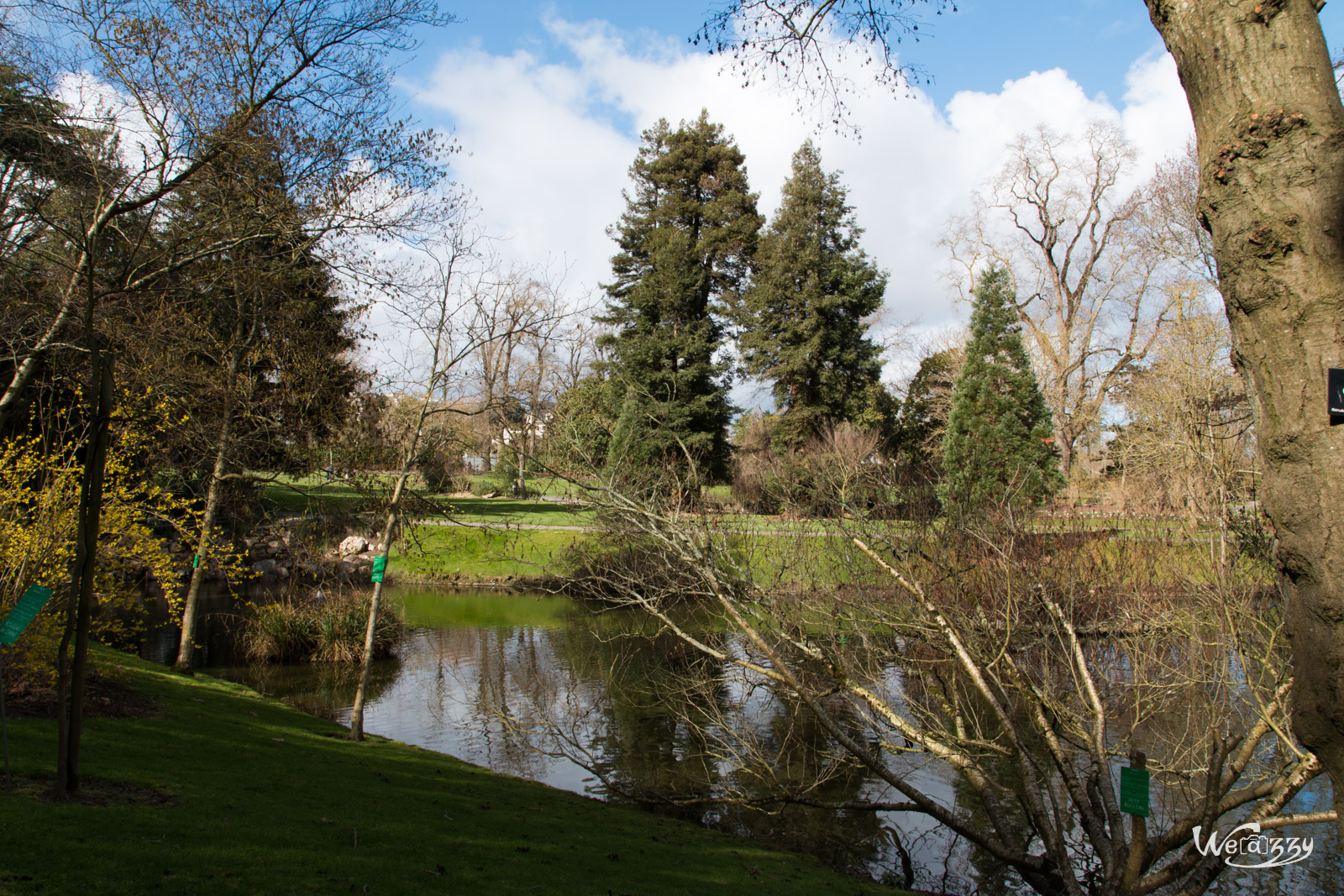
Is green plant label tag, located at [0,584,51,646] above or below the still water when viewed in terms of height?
above

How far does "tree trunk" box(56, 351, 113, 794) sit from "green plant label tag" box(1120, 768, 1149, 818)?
6.16m

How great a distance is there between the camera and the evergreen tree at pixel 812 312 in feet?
97.6

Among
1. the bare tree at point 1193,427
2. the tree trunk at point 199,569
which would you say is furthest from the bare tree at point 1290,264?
the tree trunk at point 199,569

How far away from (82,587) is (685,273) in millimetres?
27363

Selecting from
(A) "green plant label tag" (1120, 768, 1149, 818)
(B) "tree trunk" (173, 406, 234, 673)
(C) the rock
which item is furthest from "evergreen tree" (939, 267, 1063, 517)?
(C) the rock

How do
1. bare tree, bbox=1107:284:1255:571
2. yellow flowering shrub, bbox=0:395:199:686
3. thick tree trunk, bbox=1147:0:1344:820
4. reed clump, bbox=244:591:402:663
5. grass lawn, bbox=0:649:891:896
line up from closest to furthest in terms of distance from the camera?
1. thick tree trunk, bbox=1147:0:1344:820
2. grass lawn, bbox=0:649:891:896
3. yellow flowering shrub, bbox=0:395:199:686
4. bare tree, bbox=1107:284:1255:571
5. reed clump, bbox=244:591:402:663

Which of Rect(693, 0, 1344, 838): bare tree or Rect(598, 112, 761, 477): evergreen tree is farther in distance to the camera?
Rect(598, 112, 761, 477): evergreen tree

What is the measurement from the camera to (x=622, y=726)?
11.2 meters

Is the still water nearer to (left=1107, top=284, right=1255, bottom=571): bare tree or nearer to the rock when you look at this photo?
(left=1107, top=284, right=1255, bottom=571): bare tree

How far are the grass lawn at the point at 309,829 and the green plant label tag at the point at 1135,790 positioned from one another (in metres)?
2.27

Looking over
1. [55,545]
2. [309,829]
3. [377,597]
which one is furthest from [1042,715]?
[55,545]

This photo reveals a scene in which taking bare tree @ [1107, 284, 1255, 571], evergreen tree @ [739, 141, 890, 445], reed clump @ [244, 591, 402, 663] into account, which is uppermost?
evergreen tree @ [739, 141, 890, 445]

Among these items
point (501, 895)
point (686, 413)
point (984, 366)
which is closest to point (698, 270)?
point (686, 413)

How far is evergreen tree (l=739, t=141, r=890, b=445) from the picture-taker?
29.8 metres
